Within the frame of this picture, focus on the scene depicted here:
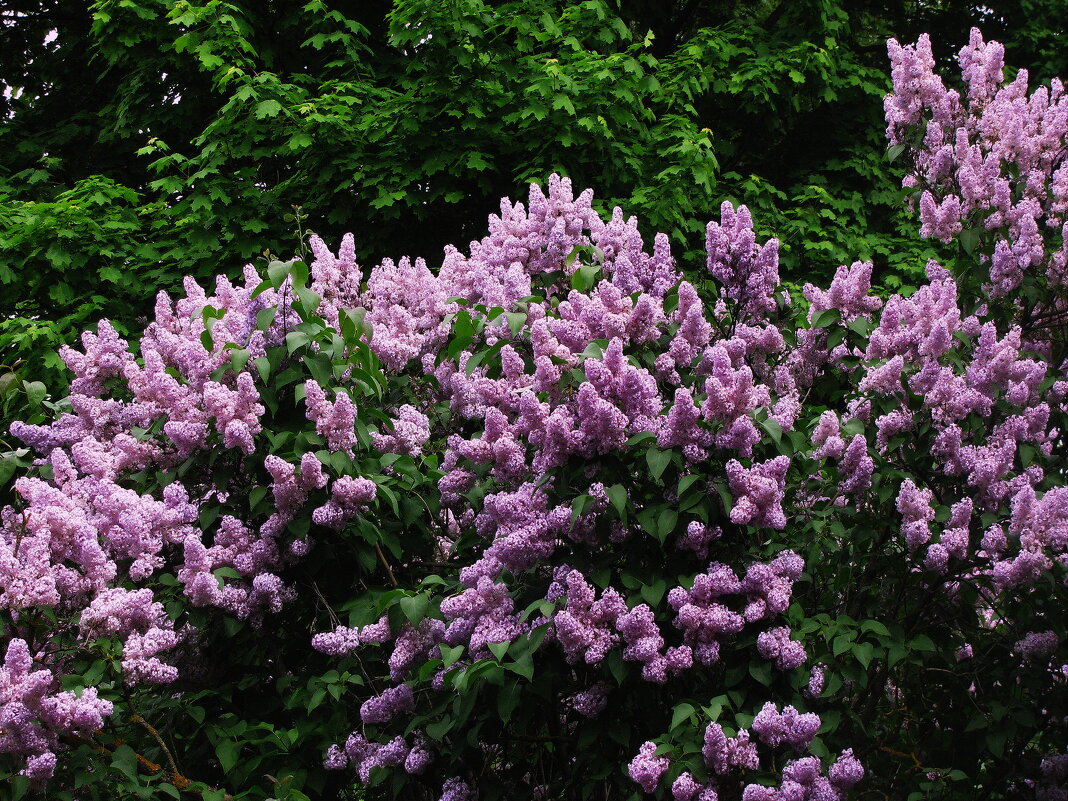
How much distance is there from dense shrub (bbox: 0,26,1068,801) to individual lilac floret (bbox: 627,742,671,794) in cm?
2

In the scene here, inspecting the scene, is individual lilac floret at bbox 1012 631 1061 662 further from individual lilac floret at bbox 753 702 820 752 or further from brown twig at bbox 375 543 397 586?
brown twig at bbox 375 543 397 586

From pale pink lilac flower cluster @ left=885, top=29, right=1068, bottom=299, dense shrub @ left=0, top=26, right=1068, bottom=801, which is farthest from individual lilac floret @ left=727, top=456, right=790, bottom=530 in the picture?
pale pink lilac flower cluster @ left=885, top=29, right=1068, bottom=299

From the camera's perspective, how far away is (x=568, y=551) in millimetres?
3039

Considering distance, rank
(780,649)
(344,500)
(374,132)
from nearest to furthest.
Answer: (780,649) < (344,500) < (374,132)

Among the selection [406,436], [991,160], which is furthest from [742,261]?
[991,160]

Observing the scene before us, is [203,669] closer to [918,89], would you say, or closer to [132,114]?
[918,89]

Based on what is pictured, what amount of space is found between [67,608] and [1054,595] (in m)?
2.83

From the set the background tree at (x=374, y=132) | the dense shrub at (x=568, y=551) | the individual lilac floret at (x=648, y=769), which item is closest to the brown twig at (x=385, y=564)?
the dense shrub at (x=568, y=551)

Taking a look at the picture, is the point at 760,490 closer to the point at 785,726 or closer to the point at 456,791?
the point at 785,726

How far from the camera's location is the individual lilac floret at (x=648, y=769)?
98.7 inches

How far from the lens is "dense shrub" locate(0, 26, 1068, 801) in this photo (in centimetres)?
279

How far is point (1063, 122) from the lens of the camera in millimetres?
4199

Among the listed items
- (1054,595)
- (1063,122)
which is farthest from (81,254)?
(1054,595)

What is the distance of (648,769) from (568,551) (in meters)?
0.72
